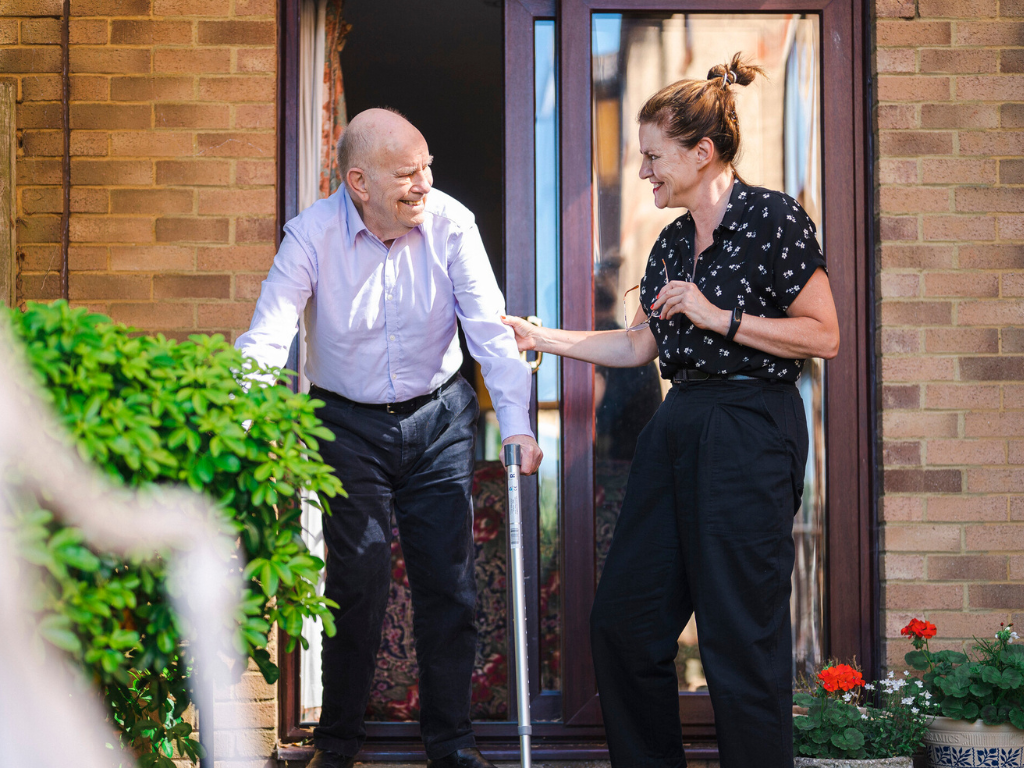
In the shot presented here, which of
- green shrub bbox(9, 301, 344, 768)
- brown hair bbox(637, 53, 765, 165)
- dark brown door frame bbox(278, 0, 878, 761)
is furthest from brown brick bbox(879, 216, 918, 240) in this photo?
green shrub bbox(9, 301, 344, 768)

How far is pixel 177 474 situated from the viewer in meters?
1.74

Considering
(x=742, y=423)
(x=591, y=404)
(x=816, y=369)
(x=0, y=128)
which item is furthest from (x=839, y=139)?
(x=0, y=128)

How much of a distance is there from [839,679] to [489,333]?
1498 mm

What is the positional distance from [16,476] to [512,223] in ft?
7.50

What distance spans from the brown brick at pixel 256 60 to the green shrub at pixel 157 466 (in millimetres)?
1841

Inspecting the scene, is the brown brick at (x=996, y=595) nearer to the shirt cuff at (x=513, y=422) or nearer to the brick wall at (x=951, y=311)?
the brick wall at (x=951, y=311)

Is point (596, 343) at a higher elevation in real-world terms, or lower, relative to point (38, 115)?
lower

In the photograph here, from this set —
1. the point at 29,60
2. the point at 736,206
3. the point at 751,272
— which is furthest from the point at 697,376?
the point at 29,60

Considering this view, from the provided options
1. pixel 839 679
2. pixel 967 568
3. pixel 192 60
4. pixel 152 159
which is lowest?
pixel 839 679

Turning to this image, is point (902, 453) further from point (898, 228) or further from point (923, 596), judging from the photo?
point (898, 228)

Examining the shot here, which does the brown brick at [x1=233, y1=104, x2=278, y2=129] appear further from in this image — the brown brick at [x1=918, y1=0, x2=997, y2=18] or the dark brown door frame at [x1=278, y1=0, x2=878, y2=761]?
the brown brick at [x1=918, y1=0, x2=997, y2=18]

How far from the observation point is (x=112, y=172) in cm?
342

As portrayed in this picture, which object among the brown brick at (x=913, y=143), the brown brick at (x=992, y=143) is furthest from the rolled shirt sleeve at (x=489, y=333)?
the brown brick at (x=992, y=143)

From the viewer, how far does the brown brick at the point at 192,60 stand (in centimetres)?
344
